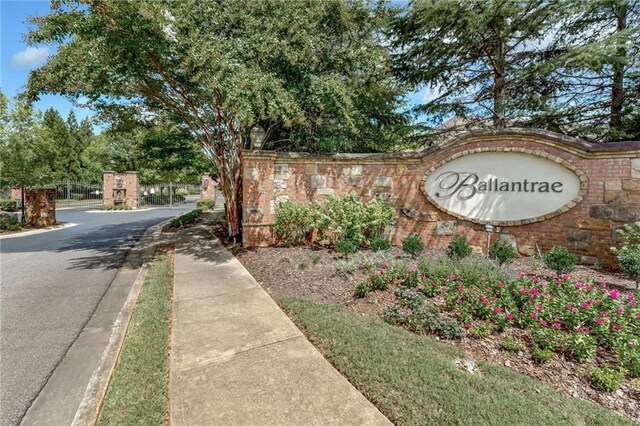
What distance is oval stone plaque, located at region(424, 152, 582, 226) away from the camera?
5.20m

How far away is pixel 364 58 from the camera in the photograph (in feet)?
23.0

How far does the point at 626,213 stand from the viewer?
15.6 ft

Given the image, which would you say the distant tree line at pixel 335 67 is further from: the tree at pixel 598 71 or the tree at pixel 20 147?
the tree at pixel 20 147

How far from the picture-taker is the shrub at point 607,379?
2.23 meters

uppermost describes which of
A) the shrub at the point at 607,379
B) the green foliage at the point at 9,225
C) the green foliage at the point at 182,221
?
the green foliage at the point at 182,221

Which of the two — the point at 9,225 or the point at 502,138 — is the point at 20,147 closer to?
the point at 9,225

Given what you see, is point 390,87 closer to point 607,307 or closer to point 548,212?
point 548,212

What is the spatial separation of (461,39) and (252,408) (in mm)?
9158

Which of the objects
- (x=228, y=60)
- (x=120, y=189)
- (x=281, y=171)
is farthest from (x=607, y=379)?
(x=120, y=189)

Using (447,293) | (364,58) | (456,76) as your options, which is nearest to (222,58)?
(364,58)

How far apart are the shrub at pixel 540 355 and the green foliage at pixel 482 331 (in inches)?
15.4

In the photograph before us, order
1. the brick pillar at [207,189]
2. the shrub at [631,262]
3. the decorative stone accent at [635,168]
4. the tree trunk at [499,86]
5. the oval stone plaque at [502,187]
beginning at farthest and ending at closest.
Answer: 1. the brick pillar at [207,189]
2. the tree trunk at [499,86]
3. the oval stone plaque at [502,187]
4. the decorative stone accent at [635,168]
5. the shrub at [631,262]

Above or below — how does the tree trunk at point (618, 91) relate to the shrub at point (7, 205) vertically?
above

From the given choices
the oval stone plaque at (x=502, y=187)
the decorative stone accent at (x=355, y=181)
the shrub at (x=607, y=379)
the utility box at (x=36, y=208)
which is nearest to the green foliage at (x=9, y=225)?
the utility box at (x=36, y=208)
